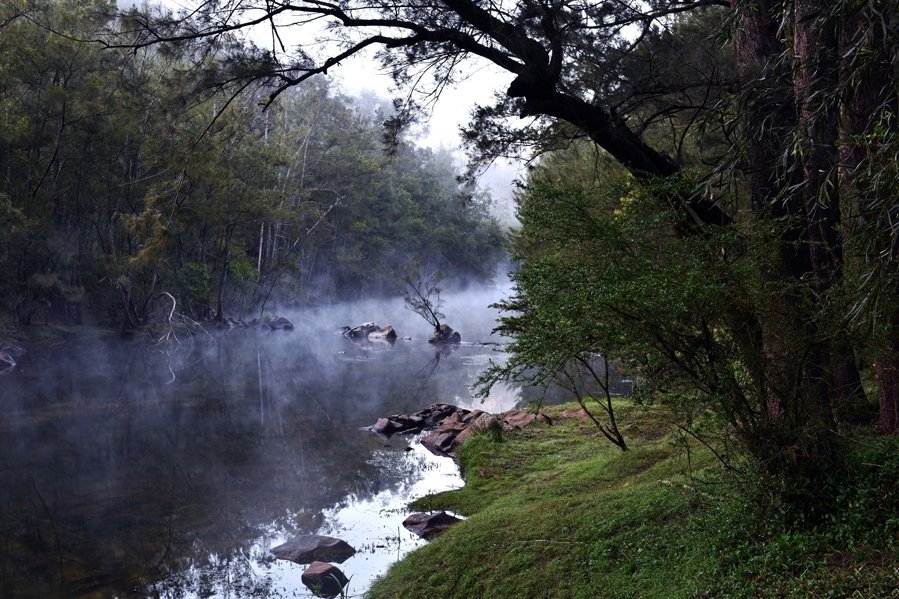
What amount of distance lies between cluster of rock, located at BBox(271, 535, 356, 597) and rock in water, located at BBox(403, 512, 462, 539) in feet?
2.22

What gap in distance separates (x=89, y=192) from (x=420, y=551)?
73.1 feet

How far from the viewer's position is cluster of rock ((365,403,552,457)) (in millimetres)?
10242

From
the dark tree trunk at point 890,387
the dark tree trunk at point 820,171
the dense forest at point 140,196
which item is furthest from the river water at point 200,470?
the dark tree trunk at point 890,387

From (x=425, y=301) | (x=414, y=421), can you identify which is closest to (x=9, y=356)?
(x=414, y=421)

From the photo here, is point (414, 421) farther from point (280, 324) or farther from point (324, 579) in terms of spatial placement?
point (280, 324)

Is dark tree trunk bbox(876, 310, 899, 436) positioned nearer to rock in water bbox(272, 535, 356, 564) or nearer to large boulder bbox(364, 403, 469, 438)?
rock in water bbox(272, 535, 356, 564)

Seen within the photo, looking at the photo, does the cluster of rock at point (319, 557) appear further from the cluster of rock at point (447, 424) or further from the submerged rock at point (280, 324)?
the submerged rock at point (280, 324)

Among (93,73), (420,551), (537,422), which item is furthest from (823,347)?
(93,73)

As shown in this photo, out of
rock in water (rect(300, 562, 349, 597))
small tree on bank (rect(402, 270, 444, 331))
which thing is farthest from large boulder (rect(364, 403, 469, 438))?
small tree on bank (rect(402, 270, 444, 331))

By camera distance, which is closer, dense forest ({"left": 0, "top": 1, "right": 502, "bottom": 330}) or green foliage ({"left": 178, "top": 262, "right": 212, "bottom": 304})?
dense forest ({"left": 0, "top": 1, "right": 502, "bottom": 330})

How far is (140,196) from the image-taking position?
81.9ft

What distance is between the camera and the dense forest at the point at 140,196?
20.4 m

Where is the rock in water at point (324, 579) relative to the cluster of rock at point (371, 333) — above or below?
below

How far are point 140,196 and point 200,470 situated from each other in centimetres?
1792
